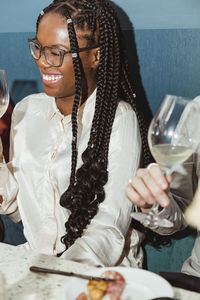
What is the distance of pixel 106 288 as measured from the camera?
100cm

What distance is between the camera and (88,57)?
1747mm

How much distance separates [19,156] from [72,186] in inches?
14.6

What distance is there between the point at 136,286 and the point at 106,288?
8cm

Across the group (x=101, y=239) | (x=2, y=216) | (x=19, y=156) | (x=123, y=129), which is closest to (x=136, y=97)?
(x=123, y=129)

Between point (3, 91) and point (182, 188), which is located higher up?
point (3, 91)

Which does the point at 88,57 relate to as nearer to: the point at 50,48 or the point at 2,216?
the point at 50,48

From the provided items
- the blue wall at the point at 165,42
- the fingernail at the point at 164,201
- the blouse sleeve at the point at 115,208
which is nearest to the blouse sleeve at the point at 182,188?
the blouse sleeve at the point at 115,208

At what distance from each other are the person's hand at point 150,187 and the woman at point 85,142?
1.24 ft

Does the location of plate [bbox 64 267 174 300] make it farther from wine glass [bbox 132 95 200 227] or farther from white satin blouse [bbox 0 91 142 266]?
white satin blouse [bbox 0 91 142 266]

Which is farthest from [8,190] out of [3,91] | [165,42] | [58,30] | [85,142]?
[165,42]

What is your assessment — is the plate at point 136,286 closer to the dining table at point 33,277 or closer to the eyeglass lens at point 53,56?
the dining table at point 33,277

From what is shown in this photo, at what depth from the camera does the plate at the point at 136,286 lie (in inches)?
38.5

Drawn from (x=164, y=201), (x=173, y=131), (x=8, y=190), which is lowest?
(x=8, y=190)

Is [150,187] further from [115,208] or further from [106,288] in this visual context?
[115,208]
